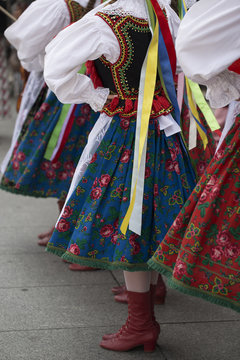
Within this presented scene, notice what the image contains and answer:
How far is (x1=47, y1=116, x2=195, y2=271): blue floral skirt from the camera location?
9.23ft

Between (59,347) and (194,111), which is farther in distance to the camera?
(194,111)

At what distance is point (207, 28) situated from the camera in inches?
84.6

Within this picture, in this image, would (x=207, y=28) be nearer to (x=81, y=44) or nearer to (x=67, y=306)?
(x=81, y=44)

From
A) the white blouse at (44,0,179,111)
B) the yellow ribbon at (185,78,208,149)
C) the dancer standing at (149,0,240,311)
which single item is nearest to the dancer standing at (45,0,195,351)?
the white blouse at (44,0,179,111)

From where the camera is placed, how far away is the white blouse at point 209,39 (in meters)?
2.14

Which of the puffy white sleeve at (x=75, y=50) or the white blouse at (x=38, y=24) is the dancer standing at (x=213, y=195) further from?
the white blouse at (x=38, y=24)

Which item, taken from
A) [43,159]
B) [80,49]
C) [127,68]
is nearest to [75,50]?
[80,49]

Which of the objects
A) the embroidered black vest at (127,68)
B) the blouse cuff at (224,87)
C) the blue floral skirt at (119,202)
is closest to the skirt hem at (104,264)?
the blue floral skirt at (119,202)

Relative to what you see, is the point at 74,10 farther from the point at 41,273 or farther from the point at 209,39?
the point at 209,39

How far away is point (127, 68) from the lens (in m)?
2.90

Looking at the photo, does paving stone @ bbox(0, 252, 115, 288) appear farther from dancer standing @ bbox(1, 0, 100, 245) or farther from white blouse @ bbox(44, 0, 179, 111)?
white blouse @ bbox(44, 0, 179, 111)

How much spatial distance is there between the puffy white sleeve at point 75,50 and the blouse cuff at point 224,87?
593 mm

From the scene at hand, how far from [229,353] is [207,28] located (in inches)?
59.3

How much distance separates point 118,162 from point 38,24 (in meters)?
1.31
